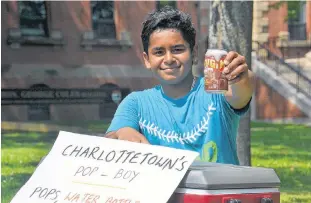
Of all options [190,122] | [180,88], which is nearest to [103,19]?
[180,88]

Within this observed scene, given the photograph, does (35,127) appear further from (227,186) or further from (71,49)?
(227,186)

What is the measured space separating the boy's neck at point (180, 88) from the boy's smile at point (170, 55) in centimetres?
4

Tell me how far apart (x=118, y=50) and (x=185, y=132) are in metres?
20.5

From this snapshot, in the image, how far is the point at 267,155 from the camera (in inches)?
437

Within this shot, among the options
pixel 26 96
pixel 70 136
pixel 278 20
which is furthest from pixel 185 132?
pixel 278 20

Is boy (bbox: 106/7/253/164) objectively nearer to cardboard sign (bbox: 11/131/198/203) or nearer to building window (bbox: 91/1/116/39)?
cardboard sign (bbox: 11/131/198/203)

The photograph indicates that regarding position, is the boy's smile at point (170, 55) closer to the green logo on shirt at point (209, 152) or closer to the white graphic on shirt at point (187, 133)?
the white graphic on shirt at point (187, 133)

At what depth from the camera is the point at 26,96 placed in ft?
69.3

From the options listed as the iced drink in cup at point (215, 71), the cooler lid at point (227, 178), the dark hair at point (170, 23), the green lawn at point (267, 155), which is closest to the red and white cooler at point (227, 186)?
the cooler lid at point (227, 178)

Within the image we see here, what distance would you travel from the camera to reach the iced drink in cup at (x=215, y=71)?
2846 mm

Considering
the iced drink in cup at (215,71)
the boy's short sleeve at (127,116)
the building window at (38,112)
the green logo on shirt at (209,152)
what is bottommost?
the building window at (38,112)

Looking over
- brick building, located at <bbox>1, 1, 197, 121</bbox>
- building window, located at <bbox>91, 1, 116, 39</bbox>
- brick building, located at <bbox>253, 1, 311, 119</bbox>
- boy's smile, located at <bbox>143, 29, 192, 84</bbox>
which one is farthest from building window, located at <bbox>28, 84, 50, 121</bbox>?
boy's smile, located at <bbox>143, 29, 192, 84</bbox>

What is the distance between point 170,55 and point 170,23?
0.52ft

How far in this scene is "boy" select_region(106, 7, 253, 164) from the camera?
10.1 feet
